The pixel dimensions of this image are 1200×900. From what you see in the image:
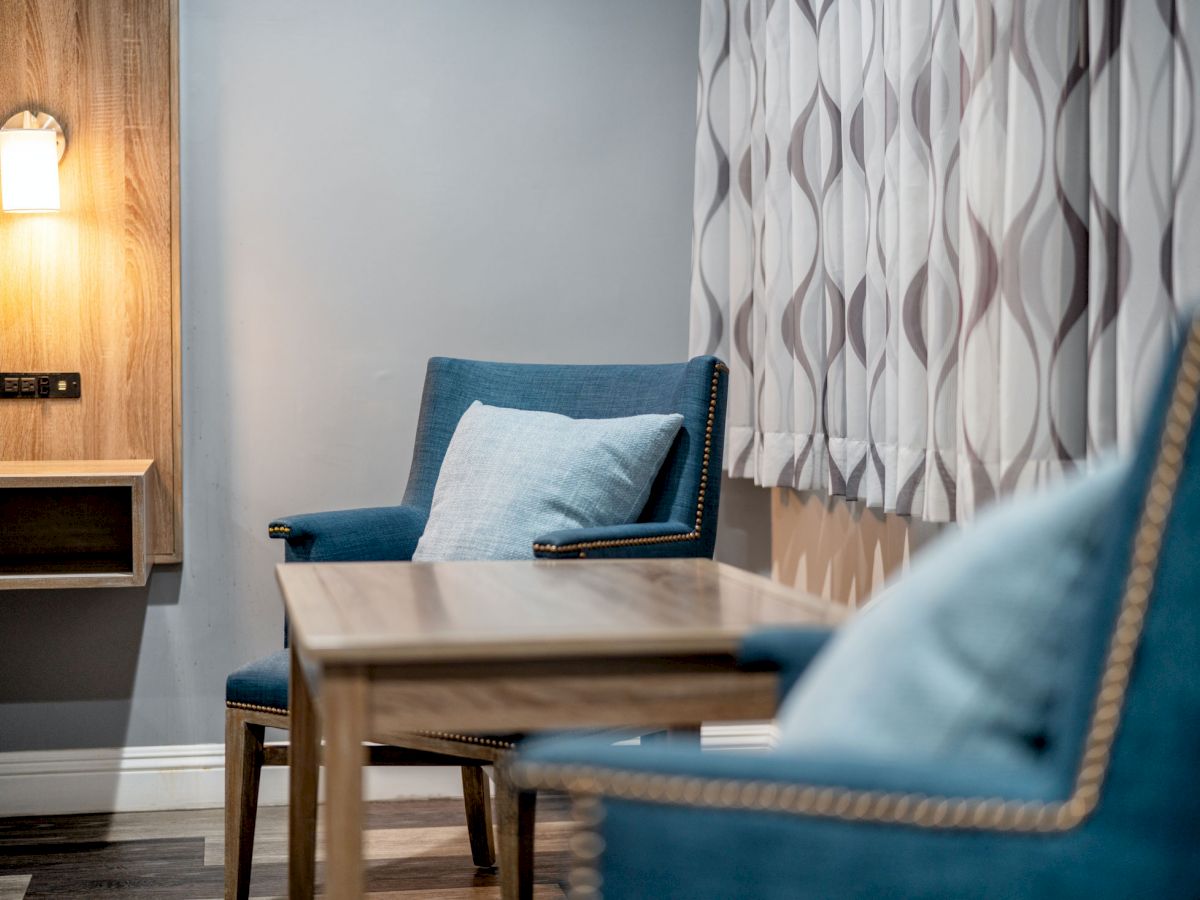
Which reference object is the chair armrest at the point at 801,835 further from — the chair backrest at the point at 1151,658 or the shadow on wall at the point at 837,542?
the shadow on wall at the point at 837,542

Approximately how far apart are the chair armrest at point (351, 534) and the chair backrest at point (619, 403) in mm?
146

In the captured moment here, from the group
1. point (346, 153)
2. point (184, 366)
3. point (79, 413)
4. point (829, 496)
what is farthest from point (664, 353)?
point (79, 413)

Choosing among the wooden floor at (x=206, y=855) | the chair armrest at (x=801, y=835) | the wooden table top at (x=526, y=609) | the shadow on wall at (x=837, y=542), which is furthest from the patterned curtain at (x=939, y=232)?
the wooden floor at (x=206, y=855)

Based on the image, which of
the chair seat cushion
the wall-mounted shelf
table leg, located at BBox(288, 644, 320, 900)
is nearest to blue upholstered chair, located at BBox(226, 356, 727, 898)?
the chair seat cushion

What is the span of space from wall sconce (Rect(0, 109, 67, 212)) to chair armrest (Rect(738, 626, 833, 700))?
2174 millimetres

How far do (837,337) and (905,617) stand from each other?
181 centimetres

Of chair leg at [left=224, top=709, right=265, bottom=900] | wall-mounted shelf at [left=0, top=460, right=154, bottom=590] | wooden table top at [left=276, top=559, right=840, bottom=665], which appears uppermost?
wooden table top at [left=276, top=559, right=840, bottom=665]

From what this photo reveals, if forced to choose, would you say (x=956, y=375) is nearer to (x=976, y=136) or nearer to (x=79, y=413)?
(x=976, y=136)

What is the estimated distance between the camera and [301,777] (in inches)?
75.5

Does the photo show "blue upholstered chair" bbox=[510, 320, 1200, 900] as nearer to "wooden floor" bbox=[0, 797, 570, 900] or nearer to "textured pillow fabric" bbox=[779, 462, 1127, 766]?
"textured pillow fabric" bbox=[779, 462, 1127, 766]

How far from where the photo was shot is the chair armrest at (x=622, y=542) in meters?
2.04

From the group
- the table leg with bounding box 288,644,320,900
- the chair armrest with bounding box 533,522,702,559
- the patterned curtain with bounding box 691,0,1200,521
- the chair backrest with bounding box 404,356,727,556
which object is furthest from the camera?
the chair backrest with bounding box 404,356,727,556

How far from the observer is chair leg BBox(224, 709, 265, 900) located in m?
2.17

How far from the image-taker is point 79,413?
2.91 meters
